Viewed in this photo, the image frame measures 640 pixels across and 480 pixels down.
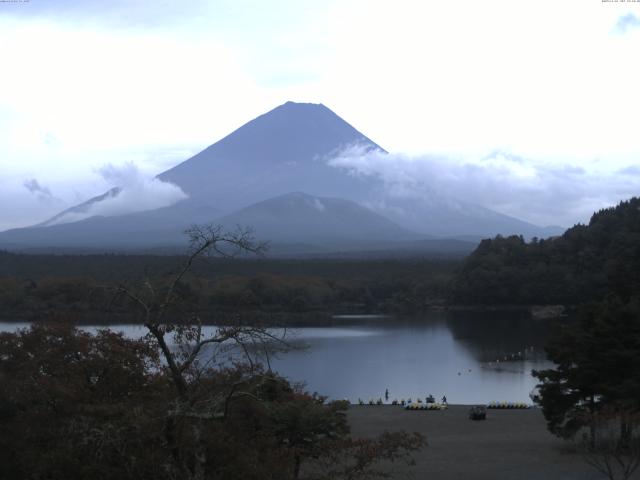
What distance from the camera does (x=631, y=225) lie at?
46.7 meters

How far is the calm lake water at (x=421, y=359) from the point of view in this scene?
22.4m

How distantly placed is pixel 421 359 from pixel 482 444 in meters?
14.9

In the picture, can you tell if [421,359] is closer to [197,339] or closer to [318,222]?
[197,339]

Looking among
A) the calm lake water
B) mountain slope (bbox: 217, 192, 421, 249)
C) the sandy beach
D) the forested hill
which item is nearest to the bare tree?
the sandy beach

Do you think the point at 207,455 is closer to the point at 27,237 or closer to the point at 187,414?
the point at 187,414

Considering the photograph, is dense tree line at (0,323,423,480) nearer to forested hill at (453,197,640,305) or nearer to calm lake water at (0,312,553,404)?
calm lake water at (0,312,553,404)

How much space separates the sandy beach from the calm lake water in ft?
8.42

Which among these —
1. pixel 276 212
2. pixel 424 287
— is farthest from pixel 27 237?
pixel 424 287

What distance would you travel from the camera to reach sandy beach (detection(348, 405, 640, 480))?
36.4 ft

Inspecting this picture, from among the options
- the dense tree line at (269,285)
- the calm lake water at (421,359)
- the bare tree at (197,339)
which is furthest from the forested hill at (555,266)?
the bare tree at (197,339)

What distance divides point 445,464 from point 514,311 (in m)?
35.9

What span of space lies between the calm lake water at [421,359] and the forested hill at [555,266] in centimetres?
642

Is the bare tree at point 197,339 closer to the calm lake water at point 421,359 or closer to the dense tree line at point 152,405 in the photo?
the dense tree line at point 152,405

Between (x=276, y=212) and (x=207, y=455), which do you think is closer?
(x=207, y=455)
